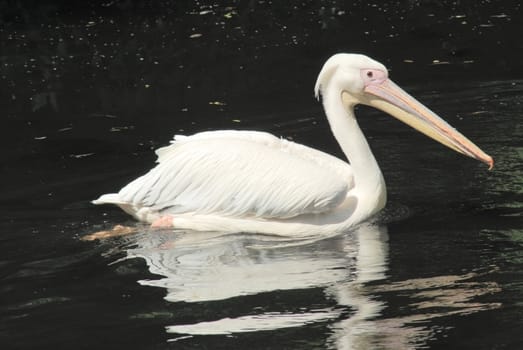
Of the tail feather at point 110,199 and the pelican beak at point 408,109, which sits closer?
the pelican beak at point 408,109

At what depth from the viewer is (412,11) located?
498 inches

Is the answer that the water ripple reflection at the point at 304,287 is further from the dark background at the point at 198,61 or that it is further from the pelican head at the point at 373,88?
the dark background at the point at 198,61

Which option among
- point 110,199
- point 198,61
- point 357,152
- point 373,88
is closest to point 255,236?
point 357,152

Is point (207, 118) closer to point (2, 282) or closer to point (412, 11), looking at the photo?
point (2, 282)

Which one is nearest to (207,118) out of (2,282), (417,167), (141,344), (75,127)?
(75,127)

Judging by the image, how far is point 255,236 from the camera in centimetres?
600

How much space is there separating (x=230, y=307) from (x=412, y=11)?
855cm

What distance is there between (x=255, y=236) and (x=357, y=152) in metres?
0.77

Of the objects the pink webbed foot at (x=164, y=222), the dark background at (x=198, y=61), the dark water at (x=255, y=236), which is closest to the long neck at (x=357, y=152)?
the dark water at (x=255, y=236)

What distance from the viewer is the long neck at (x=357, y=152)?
6.01 meters

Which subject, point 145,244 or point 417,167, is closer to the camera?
point 145,244

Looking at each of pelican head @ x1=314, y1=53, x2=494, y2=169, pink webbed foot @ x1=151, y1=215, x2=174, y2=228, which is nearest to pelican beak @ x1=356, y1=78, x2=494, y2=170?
pelican head @ x1=314, y1=53, x2=494, y2=169

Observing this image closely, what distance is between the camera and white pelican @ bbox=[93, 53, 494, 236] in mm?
5941

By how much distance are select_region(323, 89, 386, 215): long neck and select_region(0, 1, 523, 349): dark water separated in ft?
0.57
